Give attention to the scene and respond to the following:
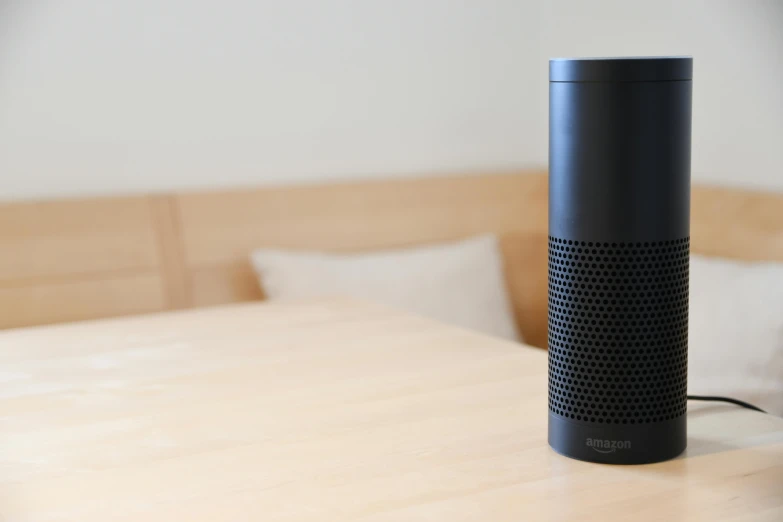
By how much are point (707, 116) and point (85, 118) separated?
142 centimetres

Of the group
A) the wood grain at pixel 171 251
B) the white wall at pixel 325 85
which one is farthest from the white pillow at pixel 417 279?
the white wall at pixel 325 85

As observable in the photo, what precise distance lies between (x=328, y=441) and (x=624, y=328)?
0.85ft

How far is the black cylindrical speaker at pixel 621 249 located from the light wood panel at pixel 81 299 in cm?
151

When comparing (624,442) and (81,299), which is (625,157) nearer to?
(624,442)

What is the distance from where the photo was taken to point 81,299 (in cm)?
200

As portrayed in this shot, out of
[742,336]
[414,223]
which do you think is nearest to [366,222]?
[414,223]

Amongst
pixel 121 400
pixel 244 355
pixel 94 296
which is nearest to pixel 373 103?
pixel 94 296

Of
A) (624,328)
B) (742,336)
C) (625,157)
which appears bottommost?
A: (742,336)

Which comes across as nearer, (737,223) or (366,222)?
(737,223)

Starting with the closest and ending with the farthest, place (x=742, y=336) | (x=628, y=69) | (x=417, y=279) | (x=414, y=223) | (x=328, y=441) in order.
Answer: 1. (x=628, y=69)
2. (x=328, y=441)
3. (x=742, y=336)
4. (x=417, y=279)
5. (x=414, y=223)

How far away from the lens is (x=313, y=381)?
953 mm

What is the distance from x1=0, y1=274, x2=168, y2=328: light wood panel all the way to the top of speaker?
1.54 m

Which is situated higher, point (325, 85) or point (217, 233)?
→ point (325, 85)

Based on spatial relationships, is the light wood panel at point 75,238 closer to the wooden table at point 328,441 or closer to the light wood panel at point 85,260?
the light wood panel at point 85,260
